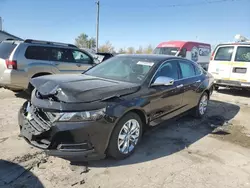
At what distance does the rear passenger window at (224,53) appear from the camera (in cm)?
915

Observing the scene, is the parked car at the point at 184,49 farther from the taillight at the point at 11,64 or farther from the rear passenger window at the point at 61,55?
the taillight at the point at 11,64

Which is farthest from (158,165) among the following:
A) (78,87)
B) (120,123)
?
(78,87)

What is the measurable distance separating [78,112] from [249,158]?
296 centimetres

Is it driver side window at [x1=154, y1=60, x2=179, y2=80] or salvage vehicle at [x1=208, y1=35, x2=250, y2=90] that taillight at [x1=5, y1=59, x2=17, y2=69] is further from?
salvage vehicle at [x1=208, y1=35, x2=250, y2=90]

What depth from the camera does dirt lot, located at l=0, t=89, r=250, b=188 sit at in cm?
299

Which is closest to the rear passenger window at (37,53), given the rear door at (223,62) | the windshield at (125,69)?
the windshield at (125,69)

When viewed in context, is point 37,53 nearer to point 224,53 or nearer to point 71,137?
point 71,137

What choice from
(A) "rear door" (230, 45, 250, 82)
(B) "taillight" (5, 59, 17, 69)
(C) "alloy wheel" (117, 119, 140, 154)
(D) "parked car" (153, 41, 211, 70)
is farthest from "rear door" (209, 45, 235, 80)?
(B) "taillight" (5, 59, 17, 69)

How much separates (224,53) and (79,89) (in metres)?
7.87

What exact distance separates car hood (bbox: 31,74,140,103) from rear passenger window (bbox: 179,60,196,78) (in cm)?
171

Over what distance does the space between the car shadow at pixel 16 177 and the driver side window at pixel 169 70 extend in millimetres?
2440

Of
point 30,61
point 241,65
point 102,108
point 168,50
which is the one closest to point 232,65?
point 241,65

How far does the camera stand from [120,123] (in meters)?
3.29

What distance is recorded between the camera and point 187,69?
17.4 ft
